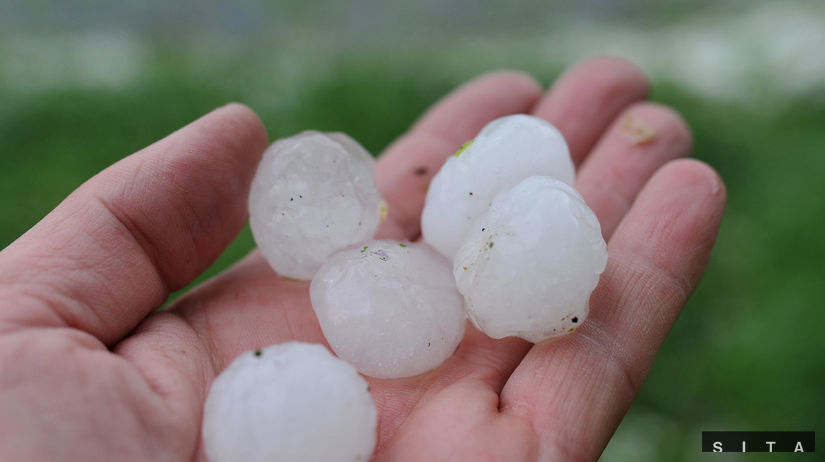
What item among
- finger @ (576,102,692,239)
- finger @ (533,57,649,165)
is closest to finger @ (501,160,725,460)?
finger @ (576,102,692,239)

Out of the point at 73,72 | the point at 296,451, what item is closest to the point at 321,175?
the point at 296,451

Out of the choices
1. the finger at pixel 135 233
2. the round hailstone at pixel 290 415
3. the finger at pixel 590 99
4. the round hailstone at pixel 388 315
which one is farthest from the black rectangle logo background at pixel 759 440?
the finger at pixel 135 233

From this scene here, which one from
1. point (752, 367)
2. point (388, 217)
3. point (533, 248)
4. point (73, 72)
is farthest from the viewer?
point (73, 72)

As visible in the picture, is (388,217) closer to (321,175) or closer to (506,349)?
(321,175)

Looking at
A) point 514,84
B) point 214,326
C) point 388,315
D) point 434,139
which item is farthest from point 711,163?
point 214,326

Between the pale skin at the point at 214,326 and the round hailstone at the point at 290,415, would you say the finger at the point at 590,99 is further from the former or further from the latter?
the round hailstone at the point at 290,415

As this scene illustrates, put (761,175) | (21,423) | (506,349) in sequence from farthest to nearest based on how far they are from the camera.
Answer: (761,175) < (506,349) < (21,423)

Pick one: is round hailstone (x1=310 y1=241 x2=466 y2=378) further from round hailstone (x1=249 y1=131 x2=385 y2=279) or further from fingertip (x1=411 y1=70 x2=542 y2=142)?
fingertip (x1=411 y1=70 x2=542 y2=142)

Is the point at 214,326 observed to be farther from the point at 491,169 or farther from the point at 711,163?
the point at 711,163
